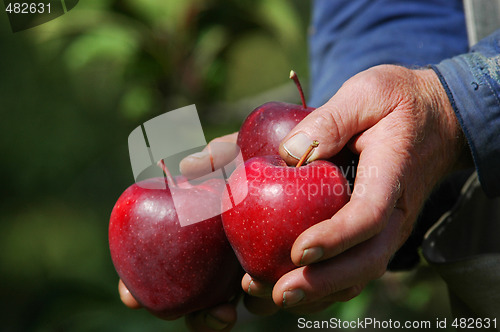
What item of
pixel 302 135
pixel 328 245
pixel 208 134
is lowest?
pixel 208 134

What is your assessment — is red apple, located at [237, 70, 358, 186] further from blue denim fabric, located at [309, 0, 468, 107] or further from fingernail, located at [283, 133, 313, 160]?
blue denim fabric, located at [309, 0, 468, 107]

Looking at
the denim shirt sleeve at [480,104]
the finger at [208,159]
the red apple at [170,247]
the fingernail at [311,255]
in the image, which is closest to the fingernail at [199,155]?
the finger at [208,159]

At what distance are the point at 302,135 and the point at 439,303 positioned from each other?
1.78 meters

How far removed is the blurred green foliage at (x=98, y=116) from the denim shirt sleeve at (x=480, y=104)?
47.6 inches

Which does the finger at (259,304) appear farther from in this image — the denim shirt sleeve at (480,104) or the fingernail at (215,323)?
the denim shirt sleeve at (480,104)

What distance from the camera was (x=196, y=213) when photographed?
1183 mm

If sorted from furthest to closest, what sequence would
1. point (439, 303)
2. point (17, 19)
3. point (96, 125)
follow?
point (96, 125) → point (439, 303) → point (17, 19)

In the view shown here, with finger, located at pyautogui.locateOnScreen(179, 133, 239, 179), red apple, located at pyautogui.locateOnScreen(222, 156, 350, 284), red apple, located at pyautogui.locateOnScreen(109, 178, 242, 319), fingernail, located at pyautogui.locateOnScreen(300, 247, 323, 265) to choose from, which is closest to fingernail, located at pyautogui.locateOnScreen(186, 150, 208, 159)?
finger, located at pyautogui.locateOnScreen(179, 133, 239, 179)

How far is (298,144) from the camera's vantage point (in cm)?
106

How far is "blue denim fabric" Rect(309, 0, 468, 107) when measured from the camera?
67.4 inches

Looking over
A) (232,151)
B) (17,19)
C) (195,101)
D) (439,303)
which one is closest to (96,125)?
(195,101)

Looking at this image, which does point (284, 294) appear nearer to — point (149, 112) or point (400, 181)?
point (400, 181)

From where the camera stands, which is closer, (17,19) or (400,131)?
(400,131)

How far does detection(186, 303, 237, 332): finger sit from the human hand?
16 cm
